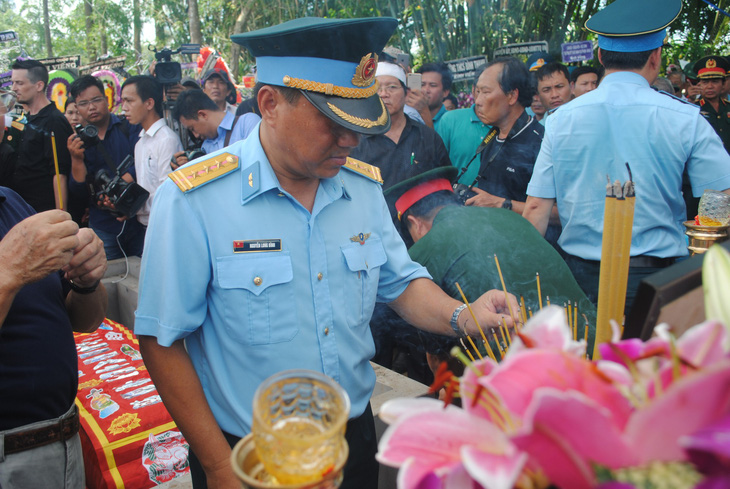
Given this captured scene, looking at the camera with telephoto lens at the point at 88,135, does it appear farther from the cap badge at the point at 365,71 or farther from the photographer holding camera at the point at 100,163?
the cap badge at the point at 365,71

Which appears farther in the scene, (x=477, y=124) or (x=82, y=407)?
(x=477, y=124)

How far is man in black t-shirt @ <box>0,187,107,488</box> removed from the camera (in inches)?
65.6

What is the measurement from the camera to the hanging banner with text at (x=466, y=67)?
864 centimetres

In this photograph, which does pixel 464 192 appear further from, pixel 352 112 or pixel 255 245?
pixel 255 245

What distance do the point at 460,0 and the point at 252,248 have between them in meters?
15.0

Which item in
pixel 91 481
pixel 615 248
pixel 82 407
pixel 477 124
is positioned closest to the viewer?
pixel 615 248

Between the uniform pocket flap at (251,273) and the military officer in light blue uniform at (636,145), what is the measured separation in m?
2.01

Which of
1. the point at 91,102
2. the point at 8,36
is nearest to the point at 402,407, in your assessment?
the point at 91,102

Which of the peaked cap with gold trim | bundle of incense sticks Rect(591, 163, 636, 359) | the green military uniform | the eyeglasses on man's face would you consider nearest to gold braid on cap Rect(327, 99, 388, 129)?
the peaked cap with gold trim

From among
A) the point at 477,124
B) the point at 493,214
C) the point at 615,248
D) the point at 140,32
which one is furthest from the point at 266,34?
the point at 140,32

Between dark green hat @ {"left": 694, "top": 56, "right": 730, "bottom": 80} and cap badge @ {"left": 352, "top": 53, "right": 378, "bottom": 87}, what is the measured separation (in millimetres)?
7103

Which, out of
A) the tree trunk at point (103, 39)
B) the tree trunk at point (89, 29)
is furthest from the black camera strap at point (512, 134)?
the tree trunk at point (103, 39)

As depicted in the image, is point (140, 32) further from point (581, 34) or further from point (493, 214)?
point (493, 214)

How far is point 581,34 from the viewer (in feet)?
45.9
